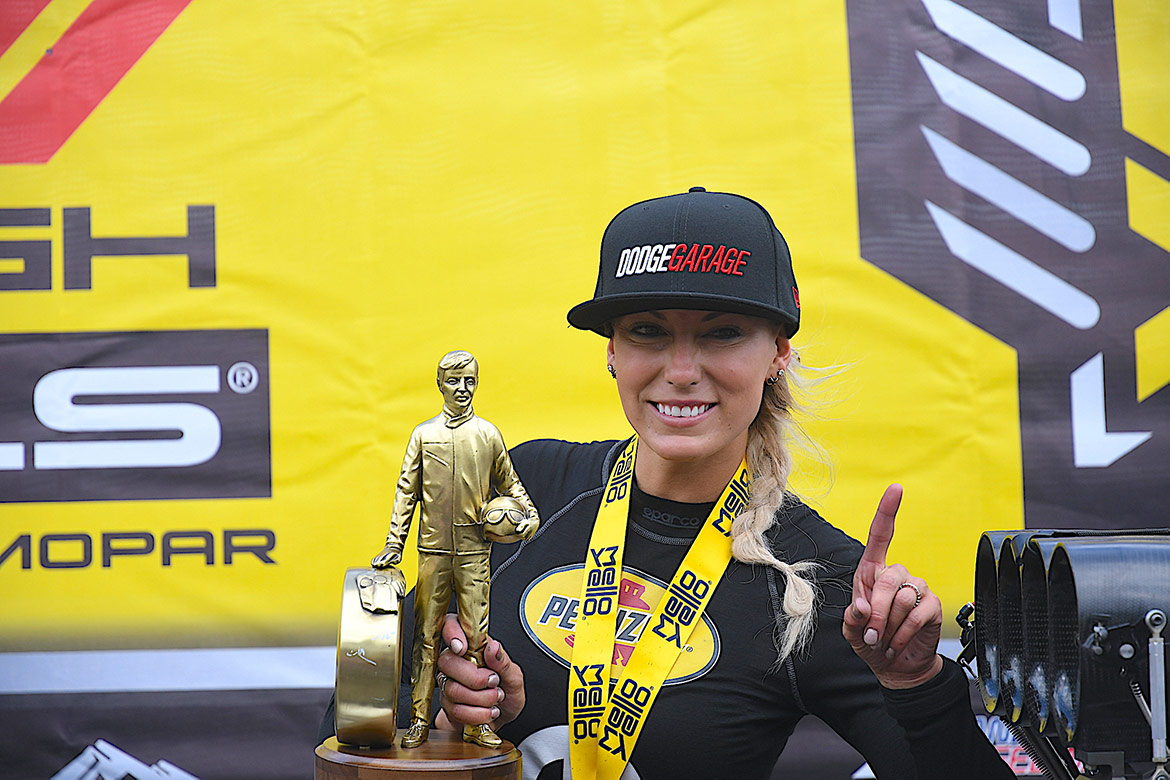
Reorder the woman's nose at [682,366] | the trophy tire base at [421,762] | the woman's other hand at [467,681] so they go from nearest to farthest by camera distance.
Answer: the trophy tire base at [421,762] → the woman's other hand at [467,681] → the woman's nose at [682,366]

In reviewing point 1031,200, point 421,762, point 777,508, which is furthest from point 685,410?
point 1031,200

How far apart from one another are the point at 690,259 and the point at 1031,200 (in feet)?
4.84

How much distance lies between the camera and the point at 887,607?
55.8 inches

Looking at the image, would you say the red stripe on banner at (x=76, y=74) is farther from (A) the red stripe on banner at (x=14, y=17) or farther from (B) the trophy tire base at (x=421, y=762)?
(B) the trophy tire base at (x=421, y=762)

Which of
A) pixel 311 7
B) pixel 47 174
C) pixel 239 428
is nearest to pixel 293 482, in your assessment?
pixel 239 428

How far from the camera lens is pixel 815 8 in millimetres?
2676

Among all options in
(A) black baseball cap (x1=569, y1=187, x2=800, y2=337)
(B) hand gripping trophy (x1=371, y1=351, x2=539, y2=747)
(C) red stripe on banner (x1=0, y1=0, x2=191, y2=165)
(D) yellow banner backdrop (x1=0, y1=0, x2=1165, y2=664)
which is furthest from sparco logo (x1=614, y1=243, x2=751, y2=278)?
(C) red stripe on banner (x1=0, y1=0, x2=191, y2=165)

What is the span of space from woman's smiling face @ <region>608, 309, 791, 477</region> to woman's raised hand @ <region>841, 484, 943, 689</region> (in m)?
0.30

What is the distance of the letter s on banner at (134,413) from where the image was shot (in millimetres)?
2635

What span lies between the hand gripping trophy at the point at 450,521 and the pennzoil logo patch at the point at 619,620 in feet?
0.77

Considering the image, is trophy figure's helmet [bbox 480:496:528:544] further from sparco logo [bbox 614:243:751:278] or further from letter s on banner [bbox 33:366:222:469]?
letter s on banner [bbox 33:366:222:469]

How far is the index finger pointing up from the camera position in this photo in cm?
142

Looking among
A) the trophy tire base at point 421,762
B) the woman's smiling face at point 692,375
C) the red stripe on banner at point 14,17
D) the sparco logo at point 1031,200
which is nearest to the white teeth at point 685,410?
the woman's smiling face at point 692,375

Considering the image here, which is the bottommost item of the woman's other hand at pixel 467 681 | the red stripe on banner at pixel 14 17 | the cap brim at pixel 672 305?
the woman's other hand at pixel 467 681
